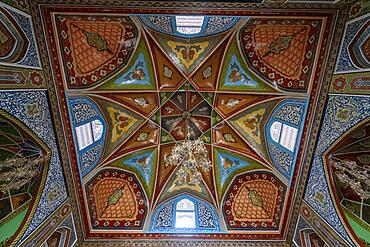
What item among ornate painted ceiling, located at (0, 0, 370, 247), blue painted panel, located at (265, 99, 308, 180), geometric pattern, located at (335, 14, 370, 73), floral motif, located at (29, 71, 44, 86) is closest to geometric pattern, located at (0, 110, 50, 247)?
ornate painted ceiling, located at (0, 0, 370, 247)

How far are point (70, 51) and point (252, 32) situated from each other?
4.83m

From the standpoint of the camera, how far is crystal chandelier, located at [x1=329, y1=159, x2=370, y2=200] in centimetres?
674

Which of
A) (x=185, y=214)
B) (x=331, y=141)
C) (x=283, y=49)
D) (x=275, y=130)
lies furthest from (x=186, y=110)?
(x=331, y=141)

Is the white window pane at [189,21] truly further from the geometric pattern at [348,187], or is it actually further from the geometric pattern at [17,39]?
the geometric pattern at [348,187]

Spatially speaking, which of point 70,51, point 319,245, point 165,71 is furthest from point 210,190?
point 70,51

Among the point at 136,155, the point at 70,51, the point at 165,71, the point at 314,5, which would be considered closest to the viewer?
the point at 314,5

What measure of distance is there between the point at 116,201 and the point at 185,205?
2560 millimetres

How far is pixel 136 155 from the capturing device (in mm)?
10406

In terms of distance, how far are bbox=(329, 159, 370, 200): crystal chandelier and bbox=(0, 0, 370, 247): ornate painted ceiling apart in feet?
0.89

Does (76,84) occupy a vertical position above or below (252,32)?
below

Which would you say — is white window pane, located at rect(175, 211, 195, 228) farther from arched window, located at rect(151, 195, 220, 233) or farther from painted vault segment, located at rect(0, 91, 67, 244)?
painted vault segment, located at rect(0, 91, 67, 244)

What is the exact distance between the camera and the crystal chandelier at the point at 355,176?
674 cm

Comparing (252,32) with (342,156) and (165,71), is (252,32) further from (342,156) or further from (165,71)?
(342,156)

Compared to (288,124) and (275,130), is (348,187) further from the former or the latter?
(275,130)
